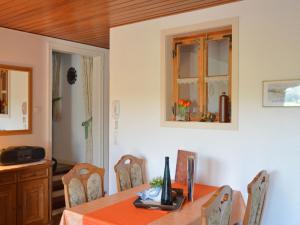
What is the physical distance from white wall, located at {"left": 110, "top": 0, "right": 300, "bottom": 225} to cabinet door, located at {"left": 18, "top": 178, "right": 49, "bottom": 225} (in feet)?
4.16

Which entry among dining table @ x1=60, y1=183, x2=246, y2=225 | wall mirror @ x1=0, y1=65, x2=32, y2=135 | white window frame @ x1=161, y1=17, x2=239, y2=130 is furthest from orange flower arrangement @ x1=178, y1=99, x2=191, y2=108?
wall mirror @ x1=0, y1=65, x2=32, y2=135

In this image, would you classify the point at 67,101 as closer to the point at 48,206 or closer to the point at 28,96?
the point at 28,96

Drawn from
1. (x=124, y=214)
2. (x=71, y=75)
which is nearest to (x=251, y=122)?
(x=124, y=214)

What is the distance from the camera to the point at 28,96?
12.2 ft

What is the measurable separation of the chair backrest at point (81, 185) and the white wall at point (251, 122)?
33.2 inches

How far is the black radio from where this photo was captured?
128 inches

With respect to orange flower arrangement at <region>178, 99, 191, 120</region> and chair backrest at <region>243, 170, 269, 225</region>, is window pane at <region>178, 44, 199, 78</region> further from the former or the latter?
chair backrest at <region>243, 170, 269, 225</region>

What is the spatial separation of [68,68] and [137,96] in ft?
8.17

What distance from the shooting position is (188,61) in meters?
3.21

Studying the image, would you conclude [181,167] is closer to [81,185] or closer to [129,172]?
[129,172]

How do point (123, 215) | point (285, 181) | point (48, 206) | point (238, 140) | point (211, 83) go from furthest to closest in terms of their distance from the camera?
1. point (48, 206)
2. point (211, 83)
3. point (238, 140)
4. point (285, 181)
5. point (123, 215)

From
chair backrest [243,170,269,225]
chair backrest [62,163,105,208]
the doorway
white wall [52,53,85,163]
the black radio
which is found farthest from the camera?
white wall [52,53,85,163]

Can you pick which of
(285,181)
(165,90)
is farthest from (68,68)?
(285,181)

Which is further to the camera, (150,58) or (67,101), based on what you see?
(67,101)
